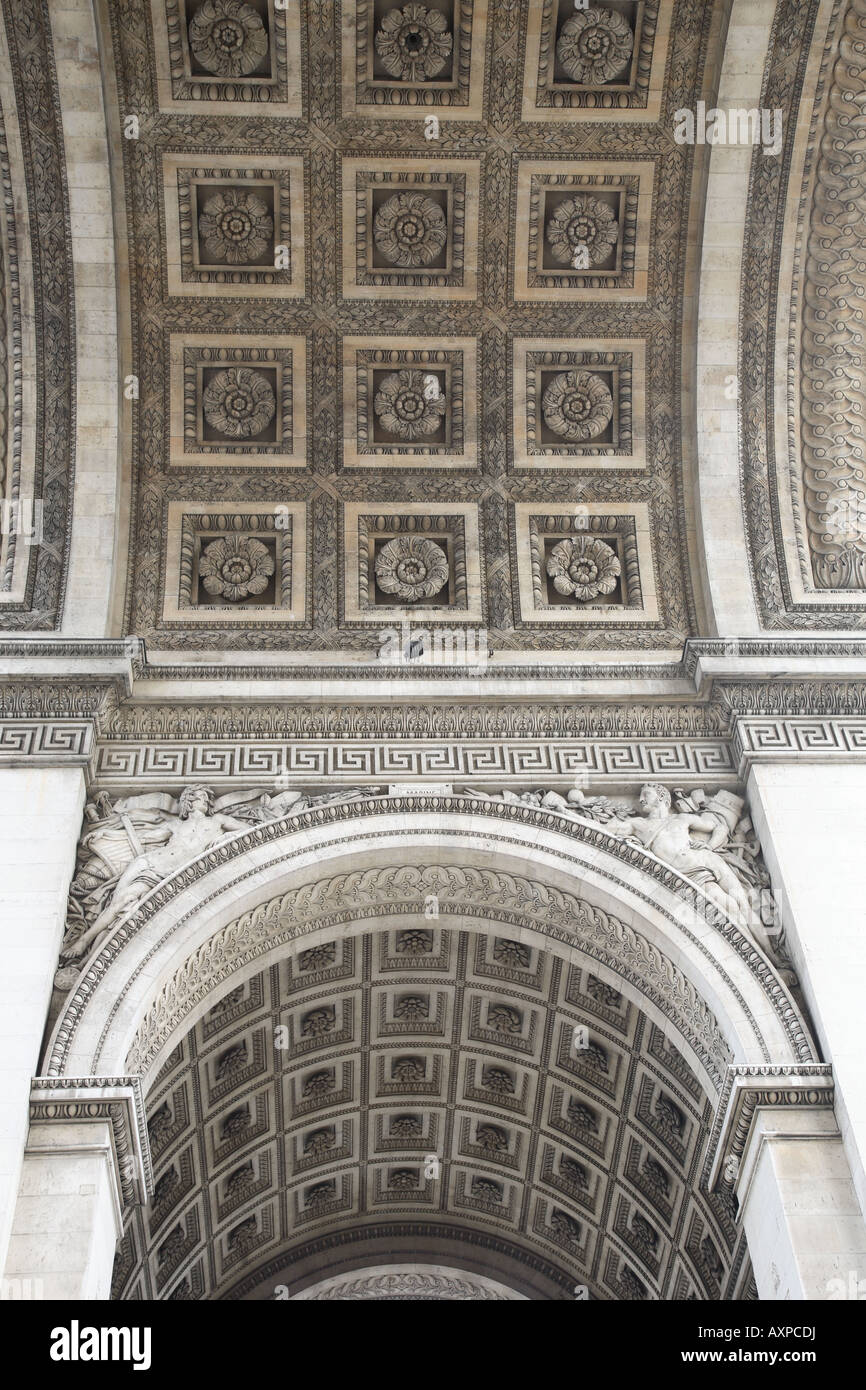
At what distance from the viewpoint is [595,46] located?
15344 mm

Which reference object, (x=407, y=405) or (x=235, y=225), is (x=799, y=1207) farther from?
(x=235, y=225)

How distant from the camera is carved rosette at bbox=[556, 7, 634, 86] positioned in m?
15.2

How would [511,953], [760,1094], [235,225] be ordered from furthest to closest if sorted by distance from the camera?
1. [235,225]
2. [511,953]
3. [760,1094]

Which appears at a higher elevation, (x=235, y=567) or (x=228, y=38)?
(x=228, y=38)

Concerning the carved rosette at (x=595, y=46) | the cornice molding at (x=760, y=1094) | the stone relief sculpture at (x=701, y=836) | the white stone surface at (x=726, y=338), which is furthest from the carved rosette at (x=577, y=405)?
the cornice molding at (x=760, y=1094)

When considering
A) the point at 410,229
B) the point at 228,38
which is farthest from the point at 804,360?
the point at 228,38

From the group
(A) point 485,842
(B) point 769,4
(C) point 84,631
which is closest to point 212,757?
(C) point 84,631

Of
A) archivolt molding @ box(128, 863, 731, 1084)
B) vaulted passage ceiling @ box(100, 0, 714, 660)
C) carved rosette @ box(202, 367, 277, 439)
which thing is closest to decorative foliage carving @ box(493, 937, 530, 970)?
archivolt molding @ box(128, 863, 731, 1084)

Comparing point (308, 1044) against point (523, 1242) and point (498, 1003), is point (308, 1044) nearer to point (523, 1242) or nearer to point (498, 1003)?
point (498, 1003)

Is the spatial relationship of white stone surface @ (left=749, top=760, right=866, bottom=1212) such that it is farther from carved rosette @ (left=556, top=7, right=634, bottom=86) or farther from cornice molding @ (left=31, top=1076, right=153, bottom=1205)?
carved rosette @ (left=556, top=7, right=634, bottom=86)

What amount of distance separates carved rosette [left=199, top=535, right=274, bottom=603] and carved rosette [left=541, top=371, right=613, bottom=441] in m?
3.55

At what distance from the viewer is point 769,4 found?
48.4ft

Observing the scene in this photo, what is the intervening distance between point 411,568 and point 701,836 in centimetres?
460

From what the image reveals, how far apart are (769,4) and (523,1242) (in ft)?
44.4
